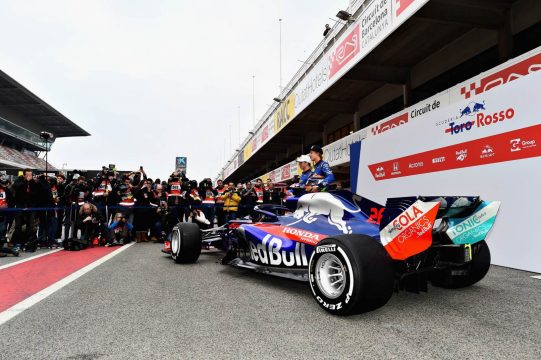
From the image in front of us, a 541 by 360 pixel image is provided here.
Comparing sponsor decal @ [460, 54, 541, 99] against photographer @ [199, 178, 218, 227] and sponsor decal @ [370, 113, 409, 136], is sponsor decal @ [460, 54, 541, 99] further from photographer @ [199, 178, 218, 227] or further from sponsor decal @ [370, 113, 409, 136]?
photographer @ [199, 178, 218, 227]

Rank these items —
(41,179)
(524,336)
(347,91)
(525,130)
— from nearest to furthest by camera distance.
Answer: (524,336)
(525,130)
(41,179)
(347,91)

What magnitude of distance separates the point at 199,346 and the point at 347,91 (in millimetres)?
14776

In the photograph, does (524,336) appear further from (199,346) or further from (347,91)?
(347,91)

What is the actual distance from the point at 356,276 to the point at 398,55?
36.2 feet

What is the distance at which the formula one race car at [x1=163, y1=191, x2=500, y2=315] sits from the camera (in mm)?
2709

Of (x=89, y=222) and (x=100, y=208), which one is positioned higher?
(x=100, y=208)

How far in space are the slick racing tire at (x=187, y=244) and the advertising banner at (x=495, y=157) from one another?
4367 mm

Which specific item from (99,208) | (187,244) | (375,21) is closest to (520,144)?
(187,244)

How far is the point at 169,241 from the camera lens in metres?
6.02

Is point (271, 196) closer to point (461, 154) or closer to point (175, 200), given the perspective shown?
point (175, 200)

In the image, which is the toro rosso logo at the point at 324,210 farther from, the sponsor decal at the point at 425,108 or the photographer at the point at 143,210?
the photographer at the point at 143,210

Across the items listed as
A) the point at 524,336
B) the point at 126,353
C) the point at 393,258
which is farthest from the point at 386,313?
the point at 126,353

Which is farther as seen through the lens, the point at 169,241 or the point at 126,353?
the point at 169,241

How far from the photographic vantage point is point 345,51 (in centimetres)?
1083
